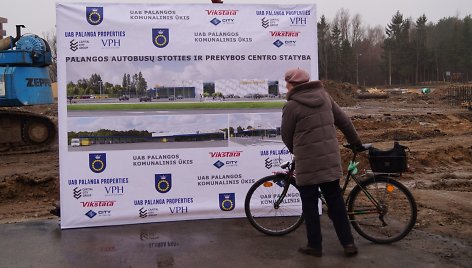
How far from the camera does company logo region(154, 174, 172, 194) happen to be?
6738 millimetres

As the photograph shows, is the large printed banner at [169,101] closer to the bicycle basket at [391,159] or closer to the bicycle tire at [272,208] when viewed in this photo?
the bicycle tire at [272,208]

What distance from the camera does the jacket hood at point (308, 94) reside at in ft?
17.5

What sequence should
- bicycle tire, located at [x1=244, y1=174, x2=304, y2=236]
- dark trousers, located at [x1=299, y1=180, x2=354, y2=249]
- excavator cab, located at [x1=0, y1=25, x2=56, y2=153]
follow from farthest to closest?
excavator cab, located at [x1=0, y1=25, x2=56, y2=153] < bicycle tire, located at [x1=244, y1=174, x2=304, y2=236] < dark trousers, located at [x1=299, y1=180, x2=354, y2=249]

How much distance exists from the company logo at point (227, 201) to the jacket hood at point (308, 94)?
1940 mm

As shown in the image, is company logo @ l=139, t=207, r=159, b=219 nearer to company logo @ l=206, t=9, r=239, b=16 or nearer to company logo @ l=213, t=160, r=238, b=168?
company logo @ l=213, t=160, r=238, b=168

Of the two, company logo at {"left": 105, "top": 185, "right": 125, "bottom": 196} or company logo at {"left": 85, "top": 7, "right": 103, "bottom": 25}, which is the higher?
company logo at {"left": 85, "top": 7, "right": 103, "bottom": 25}

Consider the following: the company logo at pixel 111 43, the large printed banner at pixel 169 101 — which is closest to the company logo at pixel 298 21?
the large printed banner at pixel 169 101

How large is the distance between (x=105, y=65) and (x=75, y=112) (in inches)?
26.8

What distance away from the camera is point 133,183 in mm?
6699

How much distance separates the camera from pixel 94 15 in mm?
6520

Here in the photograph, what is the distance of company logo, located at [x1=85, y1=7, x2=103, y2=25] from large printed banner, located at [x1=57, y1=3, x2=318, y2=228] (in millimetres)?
12

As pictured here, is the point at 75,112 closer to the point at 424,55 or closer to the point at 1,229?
the point at 1,229

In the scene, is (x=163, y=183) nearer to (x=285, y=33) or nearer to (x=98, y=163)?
(x=98, y=163)

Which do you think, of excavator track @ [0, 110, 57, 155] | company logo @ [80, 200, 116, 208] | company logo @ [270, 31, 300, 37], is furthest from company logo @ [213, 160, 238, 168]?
excavator track @ [0, 110, 57, 155]
